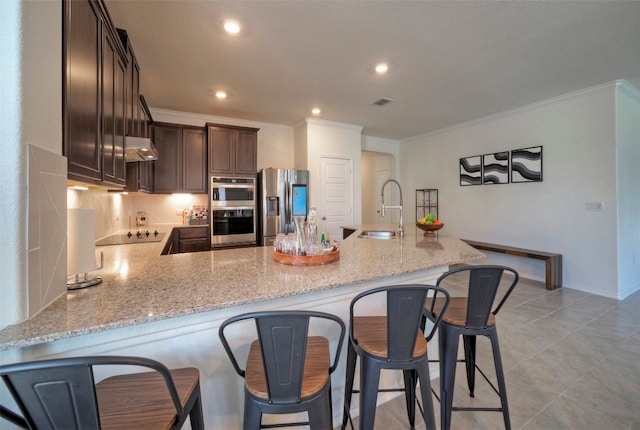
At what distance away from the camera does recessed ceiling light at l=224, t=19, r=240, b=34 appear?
225 cm

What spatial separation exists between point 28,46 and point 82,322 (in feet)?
3.00

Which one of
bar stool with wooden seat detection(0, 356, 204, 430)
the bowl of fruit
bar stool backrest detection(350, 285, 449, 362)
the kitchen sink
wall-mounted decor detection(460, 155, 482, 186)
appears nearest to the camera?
bar stool with wooden seat detection(0, 356, 204, 430)

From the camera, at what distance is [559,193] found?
12.9 feet

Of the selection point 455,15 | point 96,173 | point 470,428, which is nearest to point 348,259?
point 470,428

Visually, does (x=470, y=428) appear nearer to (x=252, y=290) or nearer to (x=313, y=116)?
(x=252, y=290)

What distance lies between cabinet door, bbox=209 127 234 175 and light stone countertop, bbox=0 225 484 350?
222 cm

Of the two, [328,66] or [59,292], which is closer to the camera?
[59,292]

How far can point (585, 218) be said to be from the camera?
3691 mm

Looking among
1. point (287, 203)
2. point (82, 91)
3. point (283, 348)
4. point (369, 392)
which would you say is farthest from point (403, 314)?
point (287, 203)

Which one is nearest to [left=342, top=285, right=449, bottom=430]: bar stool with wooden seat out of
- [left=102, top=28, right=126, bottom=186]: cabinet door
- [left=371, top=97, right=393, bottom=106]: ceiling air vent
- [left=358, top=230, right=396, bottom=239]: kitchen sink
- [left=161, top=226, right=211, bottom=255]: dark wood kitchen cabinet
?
[left=102, top=28, right=126, bottom=186]: cabinet door

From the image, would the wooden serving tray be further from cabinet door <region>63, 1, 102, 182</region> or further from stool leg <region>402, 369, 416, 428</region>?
cabinet door <region>63, 1, 102, 182</region>

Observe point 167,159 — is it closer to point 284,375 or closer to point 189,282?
point 189,282

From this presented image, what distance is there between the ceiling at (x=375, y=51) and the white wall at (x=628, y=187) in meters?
0.35

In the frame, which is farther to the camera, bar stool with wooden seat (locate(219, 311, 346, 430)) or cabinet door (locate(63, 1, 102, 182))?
cabinet door (locate(63, 1, 102, 182))
